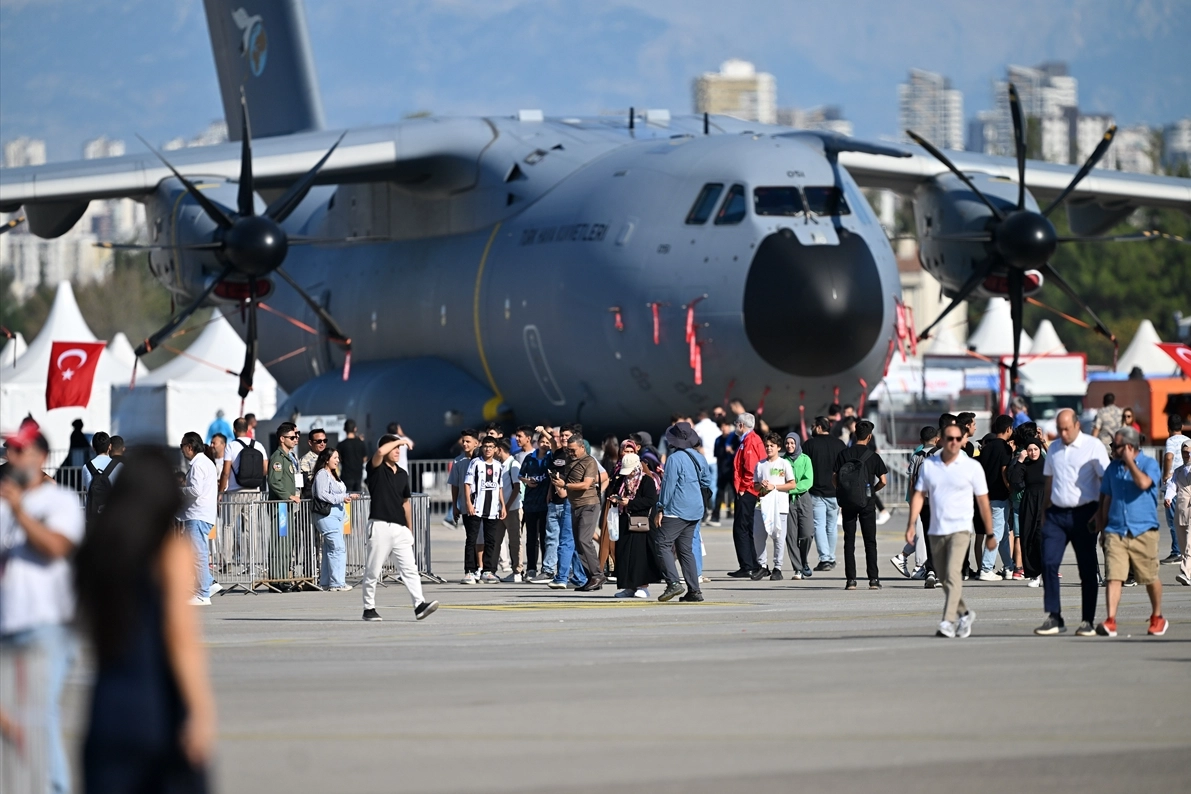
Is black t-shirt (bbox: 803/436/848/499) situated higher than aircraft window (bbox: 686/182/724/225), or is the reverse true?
aircraft window (bbox: 686/182/724/225)

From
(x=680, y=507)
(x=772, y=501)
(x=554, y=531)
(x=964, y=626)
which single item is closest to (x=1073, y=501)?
(x=964, y=626)

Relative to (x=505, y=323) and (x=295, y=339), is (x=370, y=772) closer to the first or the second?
(x=505, y=323)

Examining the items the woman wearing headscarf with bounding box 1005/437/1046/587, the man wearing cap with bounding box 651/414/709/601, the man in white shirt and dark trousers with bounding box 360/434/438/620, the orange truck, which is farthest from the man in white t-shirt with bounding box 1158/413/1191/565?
the orange truck

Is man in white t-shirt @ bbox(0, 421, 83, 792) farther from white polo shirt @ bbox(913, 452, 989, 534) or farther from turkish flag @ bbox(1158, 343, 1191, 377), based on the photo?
turkish flag @ bbox(1158, 343, 1191, 377)

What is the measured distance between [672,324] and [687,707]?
530 inches

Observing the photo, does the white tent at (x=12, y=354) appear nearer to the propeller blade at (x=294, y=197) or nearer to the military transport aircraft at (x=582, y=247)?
the military transport aircraft at (x=582, y=247)

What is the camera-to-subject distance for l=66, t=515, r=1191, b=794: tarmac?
24.7 feet

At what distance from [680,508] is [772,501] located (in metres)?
2.81

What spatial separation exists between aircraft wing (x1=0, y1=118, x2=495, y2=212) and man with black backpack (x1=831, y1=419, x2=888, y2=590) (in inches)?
398

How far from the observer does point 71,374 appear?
25922mm

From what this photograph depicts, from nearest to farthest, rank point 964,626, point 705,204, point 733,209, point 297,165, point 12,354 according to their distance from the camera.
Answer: point 964,626 < point 733,209 < point 705,204 < point 297,165 < point 12,354

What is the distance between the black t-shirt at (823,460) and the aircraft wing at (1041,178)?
8.79m

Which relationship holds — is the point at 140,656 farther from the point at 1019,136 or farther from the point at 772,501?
the point at 1019,136

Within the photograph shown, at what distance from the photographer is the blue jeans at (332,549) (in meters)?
17.5
